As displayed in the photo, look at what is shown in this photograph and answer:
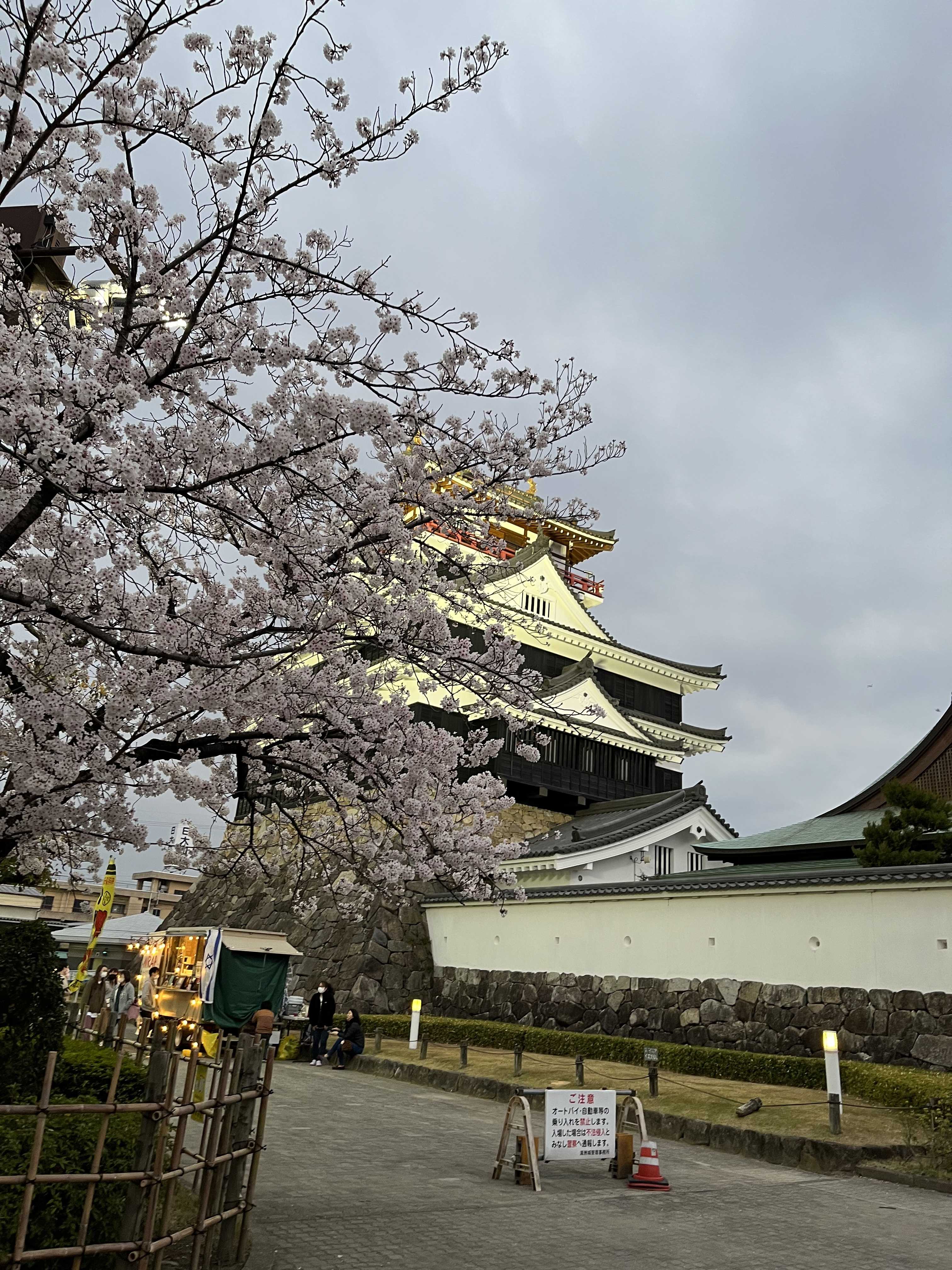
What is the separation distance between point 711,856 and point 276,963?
871 centimetres

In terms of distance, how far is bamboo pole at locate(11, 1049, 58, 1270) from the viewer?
4.21 meters

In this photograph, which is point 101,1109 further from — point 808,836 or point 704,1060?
point 808,836

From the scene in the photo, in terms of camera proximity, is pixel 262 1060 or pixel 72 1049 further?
pixel 72 1049

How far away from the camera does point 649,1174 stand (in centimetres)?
855

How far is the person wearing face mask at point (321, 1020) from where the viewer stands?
58.5 feet

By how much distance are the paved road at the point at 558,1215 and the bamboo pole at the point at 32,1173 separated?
6.61ft

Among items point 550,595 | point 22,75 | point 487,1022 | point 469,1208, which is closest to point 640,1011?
point 487,1022

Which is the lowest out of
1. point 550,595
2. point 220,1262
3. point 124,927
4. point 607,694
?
point 220,1262

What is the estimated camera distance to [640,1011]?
1555 centimetres

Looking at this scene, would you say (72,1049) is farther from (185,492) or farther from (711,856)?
(711,856)

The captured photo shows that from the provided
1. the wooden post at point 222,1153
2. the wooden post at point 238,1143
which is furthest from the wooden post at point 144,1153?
the wooden post at point 238,1143

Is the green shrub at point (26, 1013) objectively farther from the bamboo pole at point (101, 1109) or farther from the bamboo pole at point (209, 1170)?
the bamboo pole at point (209, 1170)

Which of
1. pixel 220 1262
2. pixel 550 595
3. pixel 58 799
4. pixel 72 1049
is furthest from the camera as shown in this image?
pixel 550 595

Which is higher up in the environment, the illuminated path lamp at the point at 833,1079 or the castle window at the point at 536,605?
the castle window at the point at 536,605
